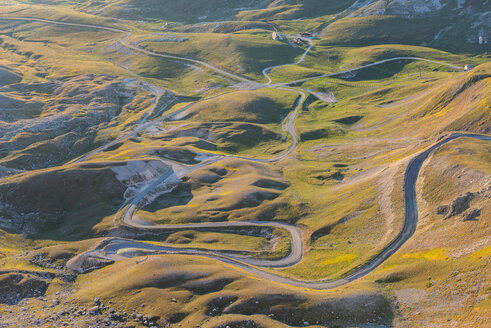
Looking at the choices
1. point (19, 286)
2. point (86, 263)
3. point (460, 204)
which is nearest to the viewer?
point (19, 286)

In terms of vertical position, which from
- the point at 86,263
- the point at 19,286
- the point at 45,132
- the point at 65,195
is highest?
the point at 45,132

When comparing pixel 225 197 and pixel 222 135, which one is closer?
pixel 225 197

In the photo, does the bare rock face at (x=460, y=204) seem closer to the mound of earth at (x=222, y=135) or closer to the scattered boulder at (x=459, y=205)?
the scattered boulder at (x=459, y=205)

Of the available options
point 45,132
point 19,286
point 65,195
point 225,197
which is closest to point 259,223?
point 225,197

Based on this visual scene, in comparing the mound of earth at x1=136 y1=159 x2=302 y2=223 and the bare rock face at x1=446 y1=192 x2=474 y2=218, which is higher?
the bare rock face at x1=446 y1=192 x2=474 y2=218

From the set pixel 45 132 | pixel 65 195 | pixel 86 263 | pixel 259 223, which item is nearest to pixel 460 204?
pixel 259 223

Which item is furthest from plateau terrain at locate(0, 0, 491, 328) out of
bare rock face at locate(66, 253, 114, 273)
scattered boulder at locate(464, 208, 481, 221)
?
Result: bare rock face at locate(66, 253, 114, 273)

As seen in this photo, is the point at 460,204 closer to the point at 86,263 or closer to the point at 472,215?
the point at 472,215

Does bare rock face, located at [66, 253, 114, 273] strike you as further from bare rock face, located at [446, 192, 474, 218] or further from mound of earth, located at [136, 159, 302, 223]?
bare rock face, located at [446, 192, 474, 218]

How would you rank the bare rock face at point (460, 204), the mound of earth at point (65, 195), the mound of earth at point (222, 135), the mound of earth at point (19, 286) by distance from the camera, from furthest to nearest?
the mound of earth at point (222, 135), the mound of earth at point (65, 195), the bare rock face at point (460, 204), the mound of earth at point (19, 286)

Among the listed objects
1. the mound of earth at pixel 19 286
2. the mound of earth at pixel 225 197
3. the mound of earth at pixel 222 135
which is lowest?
the mound of earth at pixel 19 286

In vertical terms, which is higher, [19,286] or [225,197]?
[225,197]

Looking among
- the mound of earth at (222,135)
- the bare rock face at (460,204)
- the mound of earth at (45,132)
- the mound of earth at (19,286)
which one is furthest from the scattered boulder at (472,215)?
the mound of earth at (45,132)

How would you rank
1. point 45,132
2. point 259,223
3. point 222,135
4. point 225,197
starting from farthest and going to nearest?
point 45,132 → point 222,135 → point 225,197 → point 259,223
